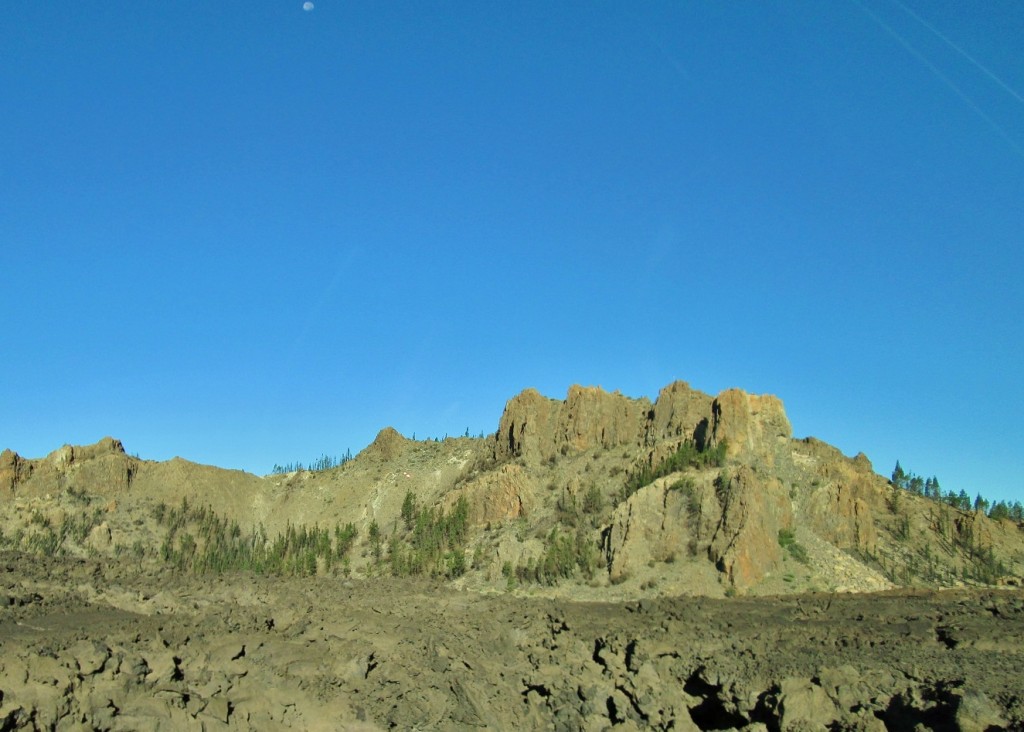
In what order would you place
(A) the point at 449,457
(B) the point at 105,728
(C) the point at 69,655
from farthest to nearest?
(A) the point at 449,457
(C) the point at 69,655
(B) the point at 105,728

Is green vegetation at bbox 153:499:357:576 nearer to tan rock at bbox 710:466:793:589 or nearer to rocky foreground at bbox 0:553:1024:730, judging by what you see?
tan rock at bbox 710:466:793:589

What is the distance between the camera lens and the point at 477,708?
81.7 feet

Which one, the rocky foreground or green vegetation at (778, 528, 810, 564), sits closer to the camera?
the rocky foreground

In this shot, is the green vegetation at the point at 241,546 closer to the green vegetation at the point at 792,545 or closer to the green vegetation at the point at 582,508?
the green vegetation at the point at 582,508

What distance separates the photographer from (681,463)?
69.4 meters

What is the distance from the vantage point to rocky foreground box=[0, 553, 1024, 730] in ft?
64.1

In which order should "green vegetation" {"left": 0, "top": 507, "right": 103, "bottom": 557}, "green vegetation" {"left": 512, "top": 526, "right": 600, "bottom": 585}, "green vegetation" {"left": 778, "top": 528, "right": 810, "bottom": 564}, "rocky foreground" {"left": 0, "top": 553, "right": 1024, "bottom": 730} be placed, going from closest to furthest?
"rocky foreground" {"left": 0, "top": 553, "right": 1024, "bottom": 730}
"green vegetation" {"left": 778, "top": 528, "right": 810, "bottom": 564}
"green vegetation" {"left": 512, "top": 526, "right": 600, "bottom": 585}
"green vegetation" {"left": 0, "top": 507, "right": 103, "bottom": 557}

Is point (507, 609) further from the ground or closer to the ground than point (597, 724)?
further from the ground

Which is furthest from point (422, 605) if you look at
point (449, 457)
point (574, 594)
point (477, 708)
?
point (449, 457)

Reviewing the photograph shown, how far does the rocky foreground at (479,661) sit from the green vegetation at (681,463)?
3205 cm

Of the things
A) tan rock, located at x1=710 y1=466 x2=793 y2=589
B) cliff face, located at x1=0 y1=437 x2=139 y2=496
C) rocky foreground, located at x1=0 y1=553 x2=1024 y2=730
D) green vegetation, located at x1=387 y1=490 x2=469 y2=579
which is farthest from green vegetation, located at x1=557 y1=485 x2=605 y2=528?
cliff face, located at x1=0 y1=437 x2=139 y2=496

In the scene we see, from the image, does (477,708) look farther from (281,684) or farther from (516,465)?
(516,465)

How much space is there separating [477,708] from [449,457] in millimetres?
78228

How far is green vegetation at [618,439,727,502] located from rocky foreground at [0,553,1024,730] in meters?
32.1
